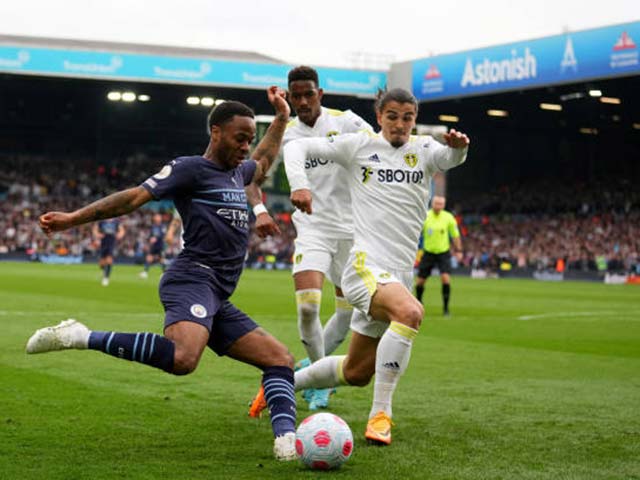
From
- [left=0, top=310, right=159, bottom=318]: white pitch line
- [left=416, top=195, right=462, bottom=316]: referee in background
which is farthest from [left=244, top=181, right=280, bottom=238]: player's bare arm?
[left=416, top=195, right=462, bottom=316]: referee in background

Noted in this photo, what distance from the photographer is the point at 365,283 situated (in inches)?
281

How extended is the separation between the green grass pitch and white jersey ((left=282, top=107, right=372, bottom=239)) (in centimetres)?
140

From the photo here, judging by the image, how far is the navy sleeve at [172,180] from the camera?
6129mm

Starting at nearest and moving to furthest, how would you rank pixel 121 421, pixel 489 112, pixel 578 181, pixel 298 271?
pixel 121 421, pixel 298 271, pixel 489 112, pixel 578 181

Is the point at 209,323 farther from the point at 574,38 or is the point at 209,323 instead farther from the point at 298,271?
the point at 574,38

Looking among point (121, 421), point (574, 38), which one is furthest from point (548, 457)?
point (574, 38)

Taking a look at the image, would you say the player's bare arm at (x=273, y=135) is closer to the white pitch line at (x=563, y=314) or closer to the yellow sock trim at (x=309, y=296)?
the yellow sock trim at (x=309, y=296)

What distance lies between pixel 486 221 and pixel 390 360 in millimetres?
47078

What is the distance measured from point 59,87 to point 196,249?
46138 mm

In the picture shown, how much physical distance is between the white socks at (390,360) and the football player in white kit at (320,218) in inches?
64.4

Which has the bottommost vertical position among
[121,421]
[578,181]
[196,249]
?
[121,421]

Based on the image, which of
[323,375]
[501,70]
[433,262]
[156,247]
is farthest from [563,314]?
[501,70]

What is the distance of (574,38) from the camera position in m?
35.5

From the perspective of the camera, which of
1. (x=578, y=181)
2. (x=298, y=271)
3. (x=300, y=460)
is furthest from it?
(x=578, y=181)
